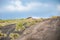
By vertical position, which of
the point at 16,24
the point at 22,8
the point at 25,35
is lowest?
the point at 25,35

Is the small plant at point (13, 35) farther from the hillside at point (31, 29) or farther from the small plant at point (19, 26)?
the small plant at point (19, 26)

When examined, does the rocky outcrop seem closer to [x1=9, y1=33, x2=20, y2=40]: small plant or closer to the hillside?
the hillside

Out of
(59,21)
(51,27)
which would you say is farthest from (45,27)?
(59,21)

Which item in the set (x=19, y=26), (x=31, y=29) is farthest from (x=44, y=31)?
(x=19, y=26)

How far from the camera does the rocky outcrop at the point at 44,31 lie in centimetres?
346

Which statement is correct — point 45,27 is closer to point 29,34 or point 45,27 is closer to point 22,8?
point 29,34

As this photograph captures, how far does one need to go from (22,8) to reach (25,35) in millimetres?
701

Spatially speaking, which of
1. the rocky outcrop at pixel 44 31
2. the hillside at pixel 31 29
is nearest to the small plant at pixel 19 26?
the hillside at pixel 31 29

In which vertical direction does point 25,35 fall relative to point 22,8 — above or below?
below

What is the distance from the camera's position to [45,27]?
3.58 meters

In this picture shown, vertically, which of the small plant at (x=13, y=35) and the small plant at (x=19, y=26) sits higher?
the small plant at (x=19, y=26)

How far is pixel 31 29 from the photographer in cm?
366

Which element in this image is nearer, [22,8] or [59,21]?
[59,21]

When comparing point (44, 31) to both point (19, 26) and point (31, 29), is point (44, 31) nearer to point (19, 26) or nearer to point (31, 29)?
point (31, 29)
